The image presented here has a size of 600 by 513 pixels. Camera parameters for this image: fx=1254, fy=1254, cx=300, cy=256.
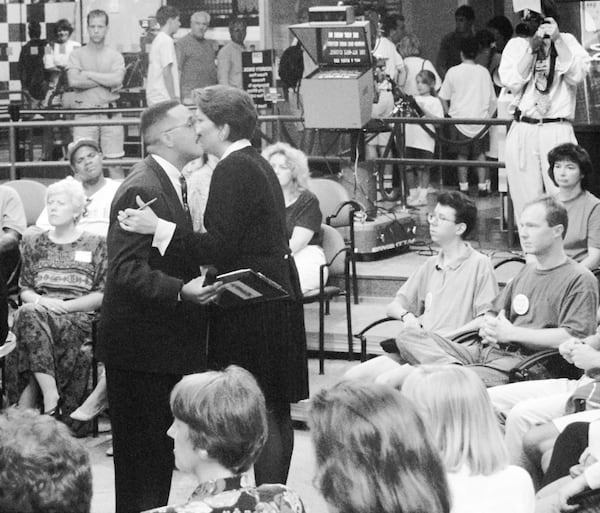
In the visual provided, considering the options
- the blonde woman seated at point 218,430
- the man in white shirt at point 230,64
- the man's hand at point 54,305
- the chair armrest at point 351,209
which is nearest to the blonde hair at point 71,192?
the man's hand at point 54,305

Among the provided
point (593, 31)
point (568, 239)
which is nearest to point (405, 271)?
point (568, 239)

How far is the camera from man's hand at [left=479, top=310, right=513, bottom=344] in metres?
4.98

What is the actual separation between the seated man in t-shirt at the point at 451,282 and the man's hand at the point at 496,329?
25 cm

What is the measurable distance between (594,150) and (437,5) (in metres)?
4.97

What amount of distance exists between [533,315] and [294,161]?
2017mm

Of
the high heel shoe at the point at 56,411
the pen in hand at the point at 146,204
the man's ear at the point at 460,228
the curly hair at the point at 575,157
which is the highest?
the curly hair at the point at 575,157

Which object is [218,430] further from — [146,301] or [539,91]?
[539,91]

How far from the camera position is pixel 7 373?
6.05 metres

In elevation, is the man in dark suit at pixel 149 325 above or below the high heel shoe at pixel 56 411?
above

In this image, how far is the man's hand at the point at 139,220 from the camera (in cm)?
400

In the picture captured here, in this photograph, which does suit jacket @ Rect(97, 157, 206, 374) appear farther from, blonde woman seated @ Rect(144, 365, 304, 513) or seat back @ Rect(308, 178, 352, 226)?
seat back @ Rect(308, 178, 352, 226)

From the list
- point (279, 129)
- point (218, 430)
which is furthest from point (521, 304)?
point (279, 129)

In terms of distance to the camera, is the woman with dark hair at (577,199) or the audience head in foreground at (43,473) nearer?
the audience head in foreground at (43,473)

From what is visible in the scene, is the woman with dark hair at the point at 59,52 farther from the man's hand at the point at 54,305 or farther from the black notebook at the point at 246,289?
the black notebook at the point at 246,289
